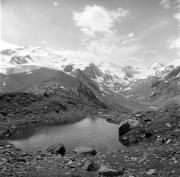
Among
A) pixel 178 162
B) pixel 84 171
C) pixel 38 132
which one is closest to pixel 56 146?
pixel 84 171

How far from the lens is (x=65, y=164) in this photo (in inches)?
1104

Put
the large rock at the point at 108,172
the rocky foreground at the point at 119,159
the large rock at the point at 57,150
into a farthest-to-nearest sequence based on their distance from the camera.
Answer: the large rock at the point at 57,150 → the rocky foreground at the point at 119,159 → the large rock at the point at 108,172

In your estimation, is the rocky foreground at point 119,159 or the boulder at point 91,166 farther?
the boulder at point 91,166

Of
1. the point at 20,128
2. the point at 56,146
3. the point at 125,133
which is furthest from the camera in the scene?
the point at 20,128

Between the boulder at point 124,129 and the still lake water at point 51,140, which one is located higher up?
the boulder at point 124,129

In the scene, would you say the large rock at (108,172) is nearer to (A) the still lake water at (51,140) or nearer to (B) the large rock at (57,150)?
(B) the large rock at (57,150)

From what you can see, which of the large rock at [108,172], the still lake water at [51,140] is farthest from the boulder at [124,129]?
the large rock at [108,172]

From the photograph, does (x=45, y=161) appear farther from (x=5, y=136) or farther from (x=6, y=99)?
(x=6, y=99)

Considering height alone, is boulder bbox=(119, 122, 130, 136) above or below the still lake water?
above

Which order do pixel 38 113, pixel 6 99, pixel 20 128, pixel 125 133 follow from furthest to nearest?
pixel 6 99, pixel 38 113, pixel 20 128, pixel 125 133

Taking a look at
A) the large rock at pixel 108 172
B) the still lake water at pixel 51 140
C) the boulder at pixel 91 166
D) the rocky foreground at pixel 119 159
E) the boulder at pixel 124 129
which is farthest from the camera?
the boulder at pixel 124 129

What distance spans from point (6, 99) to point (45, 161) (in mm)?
68339

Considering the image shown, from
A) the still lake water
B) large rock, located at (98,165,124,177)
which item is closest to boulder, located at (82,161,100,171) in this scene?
large rock, located at (98,165,124,177)

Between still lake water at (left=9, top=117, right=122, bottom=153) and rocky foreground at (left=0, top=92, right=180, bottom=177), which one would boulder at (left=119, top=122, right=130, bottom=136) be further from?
still lake water at (left=9, top=117, right=122, bottom=153)
